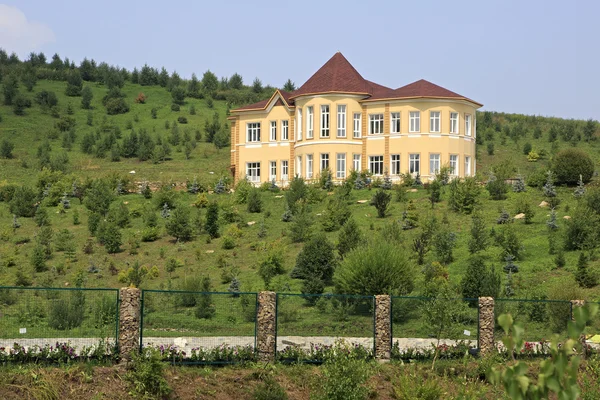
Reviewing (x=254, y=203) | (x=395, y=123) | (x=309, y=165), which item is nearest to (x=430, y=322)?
(x=254, y=203)

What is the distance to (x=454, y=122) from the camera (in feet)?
155

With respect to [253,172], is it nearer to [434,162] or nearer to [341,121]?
[341,121]

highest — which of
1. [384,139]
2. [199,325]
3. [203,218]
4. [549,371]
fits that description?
[384,139]

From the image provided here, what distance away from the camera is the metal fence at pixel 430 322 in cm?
2119

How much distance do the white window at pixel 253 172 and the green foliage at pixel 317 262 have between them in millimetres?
19429

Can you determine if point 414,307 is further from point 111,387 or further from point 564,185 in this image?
point 564,185

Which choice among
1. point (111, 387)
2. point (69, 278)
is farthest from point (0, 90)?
point (111, 387)

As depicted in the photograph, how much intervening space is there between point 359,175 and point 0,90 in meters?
40.5

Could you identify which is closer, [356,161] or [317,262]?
[317,262]

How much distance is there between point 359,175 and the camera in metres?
46.5

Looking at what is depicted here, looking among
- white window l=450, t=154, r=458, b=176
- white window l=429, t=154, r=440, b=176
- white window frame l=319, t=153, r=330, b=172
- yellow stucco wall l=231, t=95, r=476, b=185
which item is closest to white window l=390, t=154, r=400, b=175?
yellow stucco wall l=231, t=95, r=476, b=185

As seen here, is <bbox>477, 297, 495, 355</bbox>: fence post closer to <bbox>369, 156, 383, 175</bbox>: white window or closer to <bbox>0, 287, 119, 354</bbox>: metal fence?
<bbox>0, 287, 119, 354</bbox>: metal fence

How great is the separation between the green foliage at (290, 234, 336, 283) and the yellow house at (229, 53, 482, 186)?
51.6 feet

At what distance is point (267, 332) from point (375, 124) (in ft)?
95.3
